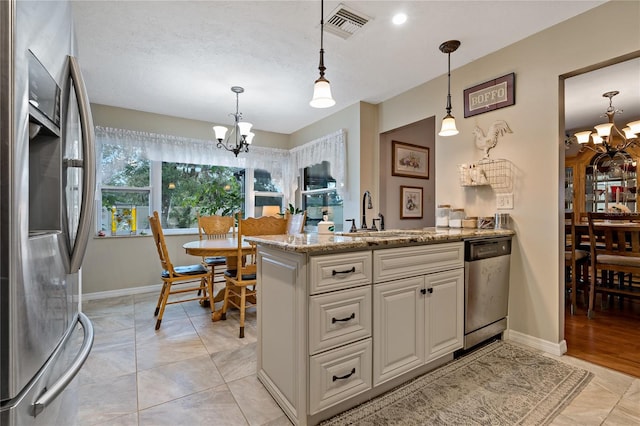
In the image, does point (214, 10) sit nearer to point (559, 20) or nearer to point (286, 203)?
point (559, 20)

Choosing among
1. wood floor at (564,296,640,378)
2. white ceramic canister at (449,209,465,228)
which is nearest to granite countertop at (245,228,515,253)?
white ceramic canister at (449,209,465,228)

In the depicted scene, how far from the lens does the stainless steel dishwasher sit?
2178 mm

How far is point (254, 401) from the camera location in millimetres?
1726

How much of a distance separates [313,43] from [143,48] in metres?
1.47

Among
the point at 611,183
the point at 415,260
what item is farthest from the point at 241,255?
the point at 611,183

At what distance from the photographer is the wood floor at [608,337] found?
83.7 inches

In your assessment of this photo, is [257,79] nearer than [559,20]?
No

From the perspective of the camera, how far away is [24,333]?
2.09ft

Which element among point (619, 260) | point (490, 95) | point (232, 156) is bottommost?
point (619, 260)

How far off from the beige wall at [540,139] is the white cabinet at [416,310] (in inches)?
29.4

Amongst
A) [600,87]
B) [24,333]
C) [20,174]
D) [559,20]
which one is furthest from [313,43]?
[600,87]

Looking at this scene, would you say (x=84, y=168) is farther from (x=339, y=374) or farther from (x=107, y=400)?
(x=107, y=400)

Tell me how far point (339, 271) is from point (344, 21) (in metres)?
1.83

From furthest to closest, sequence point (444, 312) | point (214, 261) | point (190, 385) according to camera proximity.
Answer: point (214, 261) < point (444, 312) < point (190, 385)
